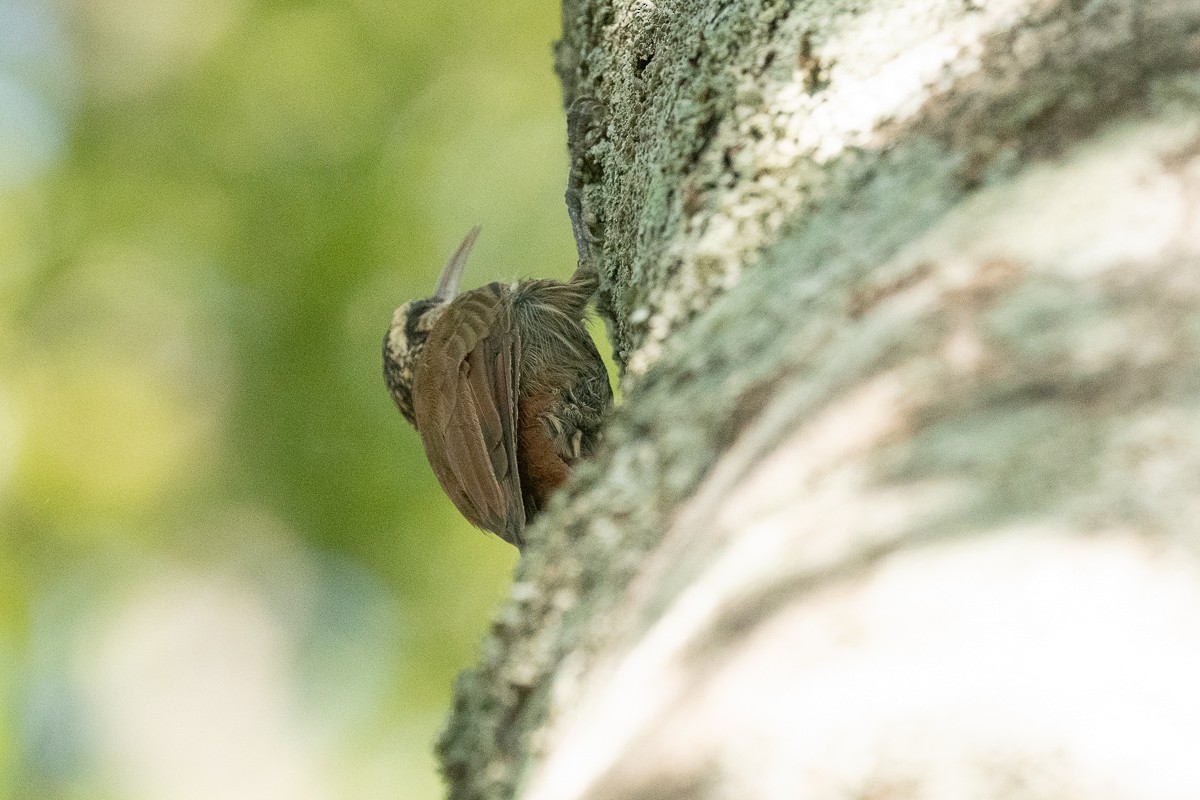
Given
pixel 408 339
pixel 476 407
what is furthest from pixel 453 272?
pixel 476 407

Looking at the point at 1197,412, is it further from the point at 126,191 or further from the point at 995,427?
the point at 126,191

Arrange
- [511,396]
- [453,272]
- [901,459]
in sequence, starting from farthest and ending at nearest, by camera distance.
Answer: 1. [453,272]
2. [511,396]
3. [901,459]

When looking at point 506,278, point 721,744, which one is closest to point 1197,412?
point 721,744

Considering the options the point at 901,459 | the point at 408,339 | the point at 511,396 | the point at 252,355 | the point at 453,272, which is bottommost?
the point at 901,459

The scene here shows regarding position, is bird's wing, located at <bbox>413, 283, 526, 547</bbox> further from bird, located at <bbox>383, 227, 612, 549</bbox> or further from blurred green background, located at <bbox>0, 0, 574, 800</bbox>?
blurred green background, located at <bbox>0, 0, 574, 800</bbox>

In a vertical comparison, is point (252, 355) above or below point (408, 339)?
above

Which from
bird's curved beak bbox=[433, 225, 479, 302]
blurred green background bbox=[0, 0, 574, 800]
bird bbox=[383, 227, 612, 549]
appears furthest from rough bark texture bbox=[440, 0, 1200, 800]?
blurred green background bbox=[0, 0, 574, 800]

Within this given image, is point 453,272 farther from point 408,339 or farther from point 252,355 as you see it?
point 252,355

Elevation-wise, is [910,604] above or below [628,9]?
below
